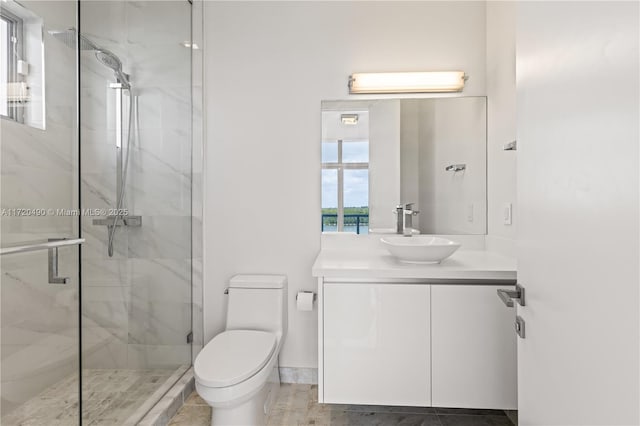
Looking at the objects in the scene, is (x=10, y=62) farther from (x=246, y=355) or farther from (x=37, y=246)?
(x=246, y=355)

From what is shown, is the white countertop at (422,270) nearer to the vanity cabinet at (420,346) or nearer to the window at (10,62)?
the vanity cabinet at (420,346)

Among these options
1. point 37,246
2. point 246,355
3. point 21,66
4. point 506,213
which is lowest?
point 246,355

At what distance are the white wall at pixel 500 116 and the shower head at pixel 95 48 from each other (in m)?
1.90

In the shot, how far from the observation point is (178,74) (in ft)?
7.27

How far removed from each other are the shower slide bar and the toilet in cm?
76

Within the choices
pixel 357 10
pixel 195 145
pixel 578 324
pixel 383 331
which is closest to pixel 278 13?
pixel 357 10

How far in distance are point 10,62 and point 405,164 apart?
189 centimetres

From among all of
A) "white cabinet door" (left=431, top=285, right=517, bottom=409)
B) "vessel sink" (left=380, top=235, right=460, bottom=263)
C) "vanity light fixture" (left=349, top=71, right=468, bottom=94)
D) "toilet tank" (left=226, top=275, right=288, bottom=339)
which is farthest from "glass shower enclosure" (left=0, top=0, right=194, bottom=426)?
"white cabinet door" (left=431, top=285, right=517, bottom=409)

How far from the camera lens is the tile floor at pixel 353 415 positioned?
197 cm

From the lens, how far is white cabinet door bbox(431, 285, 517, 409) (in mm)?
1692

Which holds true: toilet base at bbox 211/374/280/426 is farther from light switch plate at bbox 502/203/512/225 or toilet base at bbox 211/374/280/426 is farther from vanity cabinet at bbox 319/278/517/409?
light switch plate at bbox 502/203/512/225

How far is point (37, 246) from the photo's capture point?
124 cm

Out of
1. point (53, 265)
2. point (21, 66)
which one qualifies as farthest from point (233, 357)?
point (21, 66)

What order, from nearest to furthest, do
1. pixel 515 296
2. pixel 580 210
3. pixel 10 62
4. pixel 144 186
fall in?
pixel 580 210
pixel 515 296
pixel 10 62
pixel 144 186
